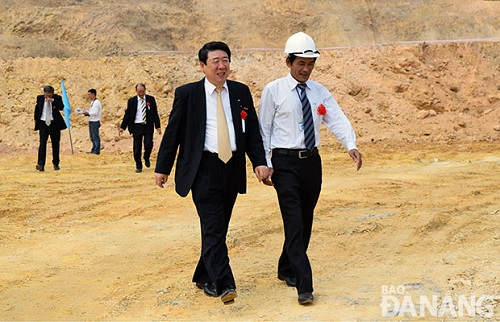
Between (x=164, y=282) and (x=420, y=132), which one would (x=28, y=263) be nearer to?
(x=164, y=282)

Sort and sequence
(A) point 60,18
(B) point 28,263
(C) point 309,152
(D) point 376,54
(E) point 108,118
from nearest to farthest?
(C) point 309,152
(B) point 28,263
(E) point 108,118
(D) point 376,54
(A) point 60,18

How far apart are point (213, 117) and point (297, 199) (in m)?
1.01

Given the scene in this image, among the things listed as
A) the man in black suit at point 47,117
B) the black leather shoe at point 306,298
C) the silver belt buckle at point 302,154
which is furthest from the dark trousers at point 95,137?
the black leather shoe at point 306,298

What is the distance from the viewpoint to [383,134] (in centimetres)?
2355

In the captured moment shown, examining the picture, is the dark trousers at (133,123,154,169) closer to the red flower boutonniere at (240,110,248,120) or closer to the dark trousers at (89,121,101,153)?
the dark trousers at (89,121,101,153)

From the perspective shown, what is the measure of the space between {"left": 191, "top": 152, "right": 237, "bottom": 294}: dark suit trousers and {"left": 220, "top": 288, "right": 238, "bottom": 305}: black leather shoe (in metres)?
0.04

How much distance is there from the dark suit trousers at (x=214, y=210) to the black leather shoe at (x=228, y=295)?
0.04 m

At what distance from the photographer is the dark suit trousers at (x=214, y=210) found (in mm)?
6711

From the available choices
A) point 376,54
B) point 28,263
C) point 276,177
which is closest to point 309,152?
point 276,177

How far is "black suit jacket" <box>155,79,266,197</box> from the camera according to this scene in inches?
268

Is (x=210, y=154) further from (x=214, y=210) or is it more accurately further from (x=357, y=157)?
(x=357, y=157)

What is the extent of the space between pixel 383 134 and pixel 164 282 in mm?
16682

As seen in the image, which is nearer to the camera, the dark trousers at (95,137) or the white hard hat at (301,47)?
the white hard hat at (301,47)

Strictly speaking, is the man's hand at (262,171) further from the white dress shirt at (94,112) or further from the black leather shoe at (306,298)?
the white dress shirt at (94,112)
